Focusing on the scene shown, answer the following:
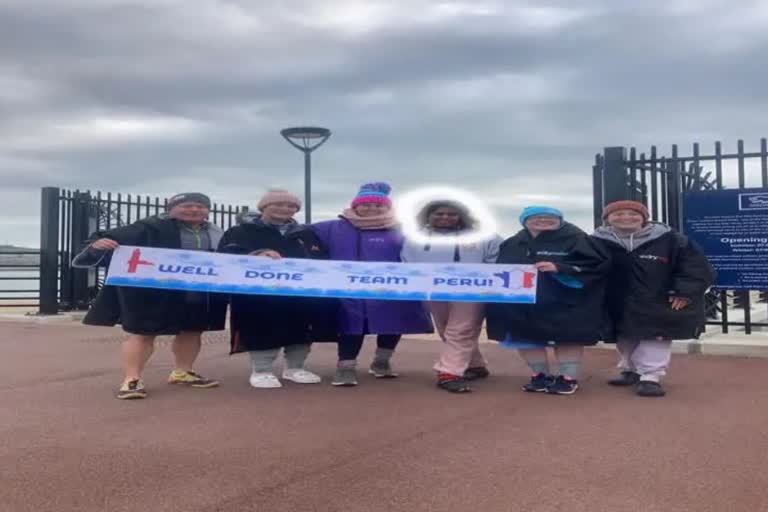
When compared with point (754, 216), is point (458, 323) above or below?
below

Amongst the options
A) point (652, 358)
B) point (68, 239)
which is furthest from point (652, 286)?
point (68, 239)

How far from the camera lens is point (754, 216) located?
7.86m

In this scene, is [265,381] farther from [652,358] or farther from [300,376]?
[652,358]

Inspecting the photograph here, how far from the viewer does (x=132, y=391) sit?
579 centimetres

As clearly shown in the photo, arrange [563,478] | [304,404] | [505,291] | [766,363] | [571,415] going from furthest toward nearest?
[766,363] → [505,291] → [304,404] → [571,415] → [563,478]

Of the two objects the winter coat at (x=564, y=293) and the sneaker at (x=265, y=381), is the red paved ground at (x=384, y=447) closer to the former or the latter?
the sneaker at (x=265, y=381)

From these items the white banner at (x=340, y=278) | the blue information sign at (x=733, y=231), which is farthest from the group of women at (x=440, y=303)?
the blue information sign at (x=733, y=231)

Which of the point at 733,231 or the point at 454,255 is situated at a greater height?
the point at 733,231

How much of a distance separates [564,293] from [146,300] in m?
3.11

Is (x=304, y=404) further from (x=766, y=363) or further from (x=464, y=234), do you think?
(x=766, y=363)

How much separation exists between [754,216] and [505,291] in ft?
11.4

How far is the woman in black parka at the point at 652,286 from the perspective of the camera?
19.2ft

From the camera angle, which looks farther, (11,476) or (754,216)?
(754,216)

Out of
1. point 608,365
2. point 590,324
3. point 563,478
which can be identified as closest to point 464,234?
point 590,324
